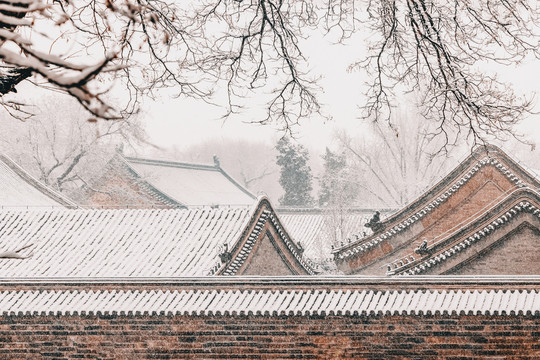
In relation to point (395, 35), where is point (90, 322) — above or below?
below

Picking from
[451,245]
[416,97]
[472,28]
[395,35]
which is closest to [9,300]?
[395,35]

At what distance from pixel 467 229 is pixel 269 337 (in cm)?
756

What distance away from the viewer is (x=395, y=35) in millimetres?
8797

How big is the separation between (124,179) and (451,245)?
24.1 m

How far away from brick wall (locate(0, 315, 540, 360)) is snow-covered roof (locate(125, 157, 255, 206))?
26608 mm

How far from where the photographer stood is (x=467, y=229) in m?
17.2

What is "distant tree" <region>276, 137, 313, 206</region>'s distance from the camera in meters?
51.3

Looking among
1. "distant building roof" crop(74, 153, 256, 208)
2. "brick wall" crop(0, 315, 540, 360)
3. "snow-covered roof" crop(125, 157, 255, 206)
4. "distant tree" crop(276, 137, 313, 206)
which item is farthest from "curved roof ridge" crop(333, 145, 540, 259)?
"distant tree" crop(276, 137, 313, 206)

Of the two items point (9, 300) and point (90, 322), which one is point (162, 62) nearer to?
point (90, 322)

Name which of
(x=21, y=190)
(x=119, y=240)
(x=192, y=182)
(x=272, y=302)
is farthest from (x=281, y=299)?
(x=192, y=182)

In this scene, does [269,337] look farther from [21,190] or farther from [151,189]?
[151,189]

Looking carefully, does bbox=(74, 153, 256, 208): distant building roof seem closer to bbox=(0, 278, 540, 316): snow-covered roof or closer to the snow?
the snow

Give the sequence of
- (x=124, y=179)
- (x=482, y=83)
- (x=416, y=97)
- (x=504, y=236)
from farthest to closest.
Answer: (x=416, y=97)
(x=124, y=179)
(x=504, y=236)
(x=482, y=83)

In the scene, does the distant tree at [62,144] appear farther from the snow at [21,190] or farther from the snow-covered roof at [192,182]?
the snow at [21,190]
